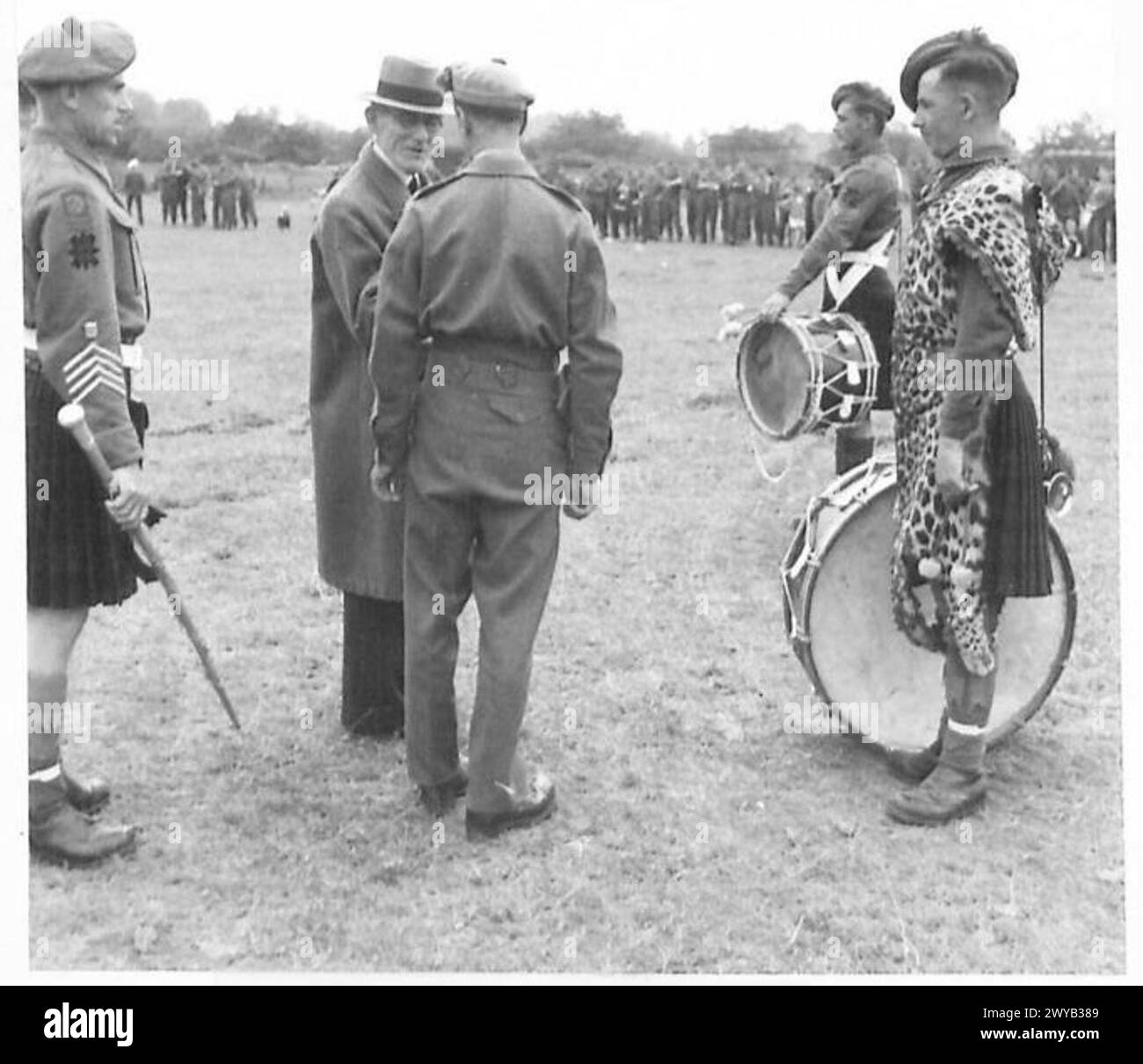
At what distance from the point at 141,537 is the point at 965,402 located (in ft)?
6.94

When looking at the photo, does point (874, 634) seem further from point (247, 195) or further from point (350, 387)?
point (247, 195)

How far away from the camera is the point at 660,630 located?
5.60m

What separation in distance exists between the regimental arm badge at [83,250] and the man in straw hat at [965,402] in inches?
81.2

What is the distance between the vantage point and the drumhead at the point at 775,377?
19.1 ft

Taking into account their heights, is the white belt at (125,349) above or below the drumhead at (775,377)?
above

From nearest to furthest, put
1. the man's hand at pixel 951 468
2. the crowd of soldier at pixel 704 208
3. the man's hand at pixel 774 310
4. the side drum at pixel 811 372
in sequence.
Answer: the man's hand at pixel 951 468 → the side drum at pixel 811 372 → the man's hand at pixel 774 310 → the crowd of soldier at pixel 704 208

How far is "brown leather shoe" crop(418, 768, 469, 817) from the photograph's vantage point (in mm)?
4273

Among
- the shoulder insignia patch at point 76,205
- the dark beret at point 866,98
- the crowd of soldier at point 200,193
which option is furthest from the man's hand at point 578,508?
the crowd of soldier at point 200,193

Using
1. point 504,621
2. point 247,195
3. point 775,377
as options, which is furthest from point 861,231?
point 247,195

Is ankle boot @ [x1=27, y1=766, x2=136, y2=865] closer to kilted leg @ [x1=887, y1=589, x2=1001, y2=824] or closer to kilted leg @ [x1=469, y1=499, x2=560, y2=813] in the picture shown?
kilted leg @ [x1=469, y1=499, x2=560, y2=813]

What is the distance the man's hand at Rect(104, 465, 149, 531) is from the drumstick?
0.06ft

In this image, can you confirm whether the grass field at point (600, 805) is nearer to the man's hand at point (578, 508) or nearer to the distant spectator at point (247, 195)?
the man's hand at point (578, 508)

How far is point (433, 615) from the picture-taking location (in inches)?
163
